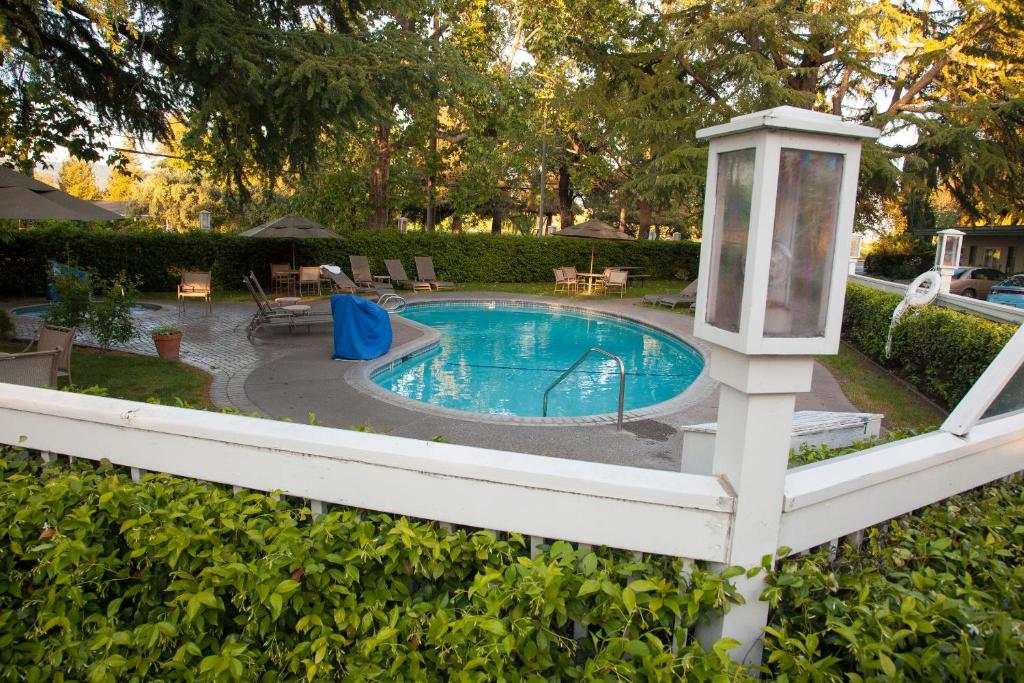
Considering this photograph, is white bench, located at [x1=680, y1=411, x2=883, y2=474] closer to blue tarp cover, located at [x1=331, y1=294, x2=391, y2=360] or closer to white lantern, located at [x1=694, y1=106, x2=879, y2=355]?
white lantern, located at [x1=694, y1=106, x2=879, y2=355]

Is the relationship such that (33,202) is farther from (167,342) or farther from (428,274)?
(428,274)

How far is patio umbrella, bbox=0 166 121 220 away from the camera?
26.1 feet

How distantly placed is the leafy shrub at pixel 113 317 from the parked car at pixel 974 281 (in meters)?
22.9

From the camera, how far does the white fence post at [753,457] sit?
152 centimetres

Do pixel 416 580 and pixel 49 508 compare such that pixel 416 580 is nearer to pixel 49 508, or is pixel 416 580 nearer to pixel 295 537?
pixel 295 537

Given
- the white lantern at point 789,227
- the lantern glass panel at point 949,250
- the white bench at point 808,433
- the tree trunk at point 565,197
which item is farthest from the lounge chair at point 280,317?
the tree trunk at point 565,197

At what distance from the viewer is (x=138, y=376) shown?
8516mm

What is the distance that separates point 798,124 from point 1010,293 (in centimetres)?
2023

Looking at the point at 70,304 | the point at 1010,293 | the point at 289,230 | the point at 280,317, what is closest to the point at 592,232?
the point at 289,230

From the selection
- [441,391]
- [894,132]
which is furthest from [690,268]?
[441,391]

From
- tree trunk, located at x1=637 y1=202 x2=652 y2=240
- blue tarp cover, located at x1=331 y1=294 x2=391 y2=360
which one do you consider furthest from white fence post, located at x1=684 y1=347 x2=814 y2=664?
tree trunk, located at x1=637 y1=202 x2=652 y2=240

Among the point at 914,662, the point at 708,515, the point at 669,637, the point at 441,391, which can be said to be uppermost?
the point at 708,515

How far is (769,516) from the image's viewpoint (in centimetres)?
161

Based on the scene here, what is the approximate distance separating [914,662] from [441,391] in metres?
9.03
